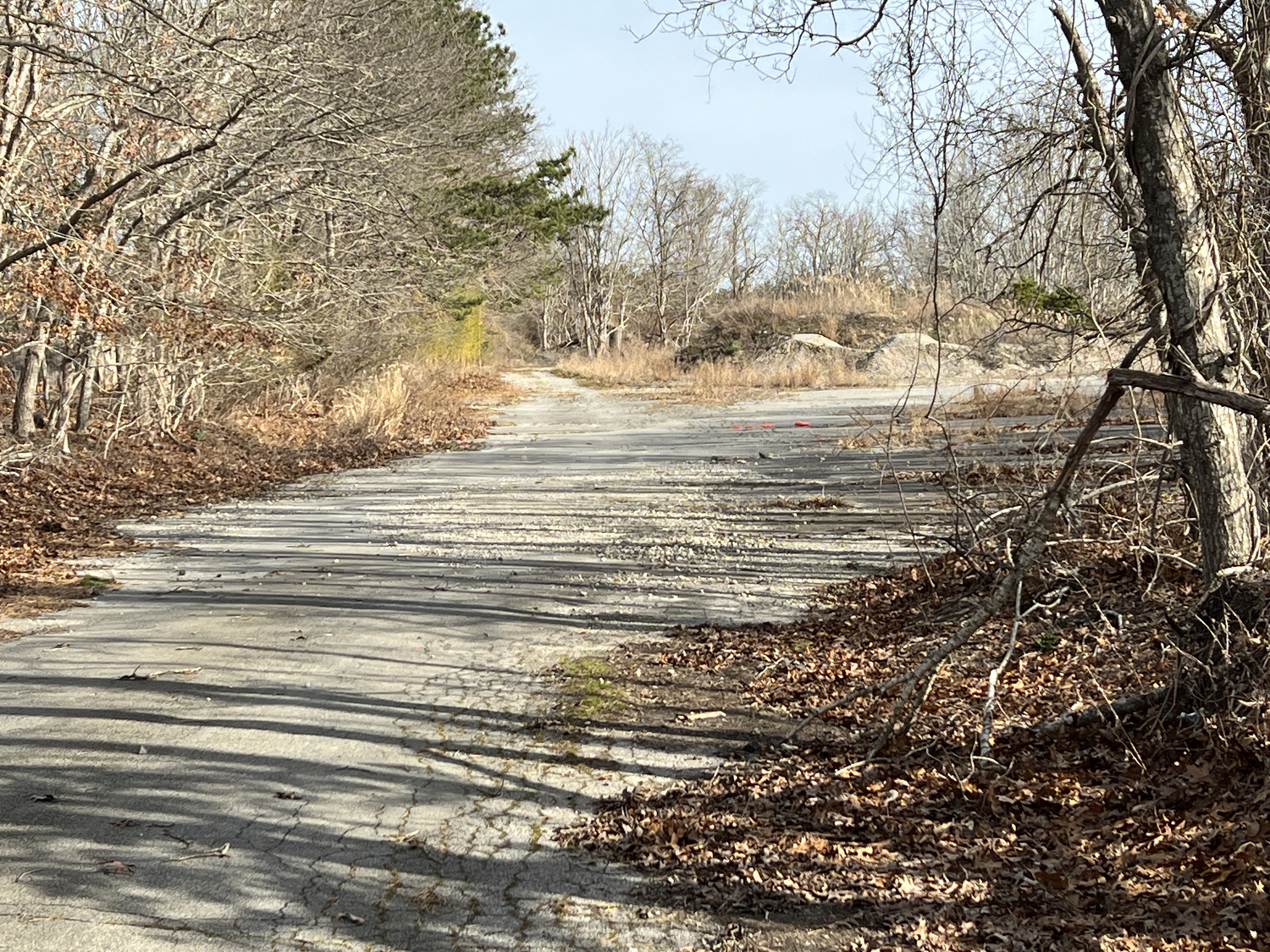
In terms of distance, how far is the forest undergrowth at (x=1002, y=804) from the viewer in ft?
10.8

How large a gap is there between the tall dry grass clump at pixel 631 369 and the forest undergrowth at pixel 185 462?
1395 centimetres

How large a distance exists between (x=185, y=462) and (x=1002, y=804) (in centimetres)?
1301

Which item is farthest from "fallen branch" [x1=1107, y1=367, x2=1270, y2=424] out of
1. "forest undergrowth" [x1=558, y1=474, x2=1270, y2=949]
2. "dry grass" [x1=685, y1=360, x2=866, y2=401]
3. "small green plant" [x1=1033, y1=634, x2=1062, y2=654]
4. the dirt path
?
"dry grass" [x1=685, y1=360, x2=866, y2=401]

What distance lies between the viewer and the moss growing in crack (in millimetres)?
5363

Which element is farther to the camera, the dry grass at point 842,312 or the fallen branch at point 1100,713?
the dry grass at point 842,312

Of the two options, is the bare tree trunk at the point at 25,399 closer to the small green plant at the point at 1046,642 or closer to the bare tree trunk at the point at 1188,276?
the small green plant at the point at 1046,642

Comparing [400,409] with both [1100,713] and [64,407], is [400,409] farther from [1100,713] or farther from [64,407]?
[1100,713]

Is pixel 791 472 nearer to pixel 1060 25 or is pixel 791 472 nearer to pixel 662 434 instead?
pixel 662 434

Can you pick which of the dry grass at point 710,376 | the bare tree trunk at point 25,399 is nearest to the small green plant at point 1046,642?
the bare tree trunk at point 25,399

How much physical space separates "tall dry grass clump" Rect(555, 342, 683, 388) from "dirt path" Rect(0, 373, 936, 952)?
27.5 meters

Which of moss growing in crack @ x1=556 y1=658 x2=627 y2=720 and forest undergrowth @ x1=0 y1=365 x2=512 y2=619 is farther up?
forest undergrowth @ x1=0 y1=365 x2=512 y2=619

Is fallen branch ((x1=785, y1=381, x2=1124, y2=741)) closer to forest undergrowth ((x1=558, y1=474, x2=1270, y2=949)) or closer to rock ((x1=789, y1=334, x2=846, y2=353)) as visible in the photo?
forest undergrowth ((x1=558, y1=474, x2=1270, y2=949))

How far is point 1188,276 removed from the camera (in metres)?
4.25

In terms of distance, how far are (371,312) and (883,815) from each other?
16283mm
